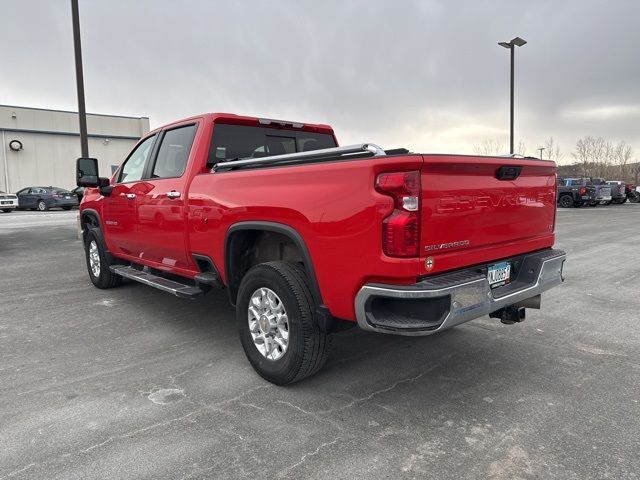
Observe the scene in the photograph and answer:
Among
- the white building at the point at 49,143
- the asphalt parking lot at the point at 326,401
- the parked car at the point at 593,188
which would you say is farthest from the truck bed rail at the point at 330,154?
the white building at the point at 49,143

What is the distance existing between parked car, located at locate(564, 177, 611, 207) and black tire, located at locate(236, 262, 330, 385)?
91.7 ft

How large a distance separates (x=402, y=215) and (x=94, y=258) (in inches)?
214

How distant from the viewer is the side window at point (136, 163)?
544 centimetres

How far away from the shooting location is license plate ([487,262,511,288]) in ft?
10.8

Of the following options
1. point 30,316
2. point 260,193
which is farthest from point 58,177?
point 260,193

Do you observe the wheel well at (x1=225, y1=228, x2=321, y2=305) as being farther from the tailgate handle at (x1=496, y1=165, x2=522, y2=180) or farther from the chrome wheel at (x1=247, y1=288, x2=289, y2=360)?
the tailgate handle at (x1=496, y1=165, x2=522, y2=180)

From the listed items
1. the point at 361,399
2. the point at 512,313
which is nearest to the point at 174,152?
the point at 361,399

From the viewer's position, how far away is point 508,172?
3346 mm

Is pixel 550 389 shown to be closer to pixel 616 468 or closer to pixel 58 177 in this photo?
pixel 616 468

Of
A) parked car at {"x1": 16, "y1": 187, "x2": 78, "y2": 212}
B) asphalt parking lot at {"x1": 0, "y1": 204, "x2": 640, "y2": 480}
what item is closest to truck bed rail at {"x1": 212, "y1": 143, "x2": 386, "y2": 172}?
asphalt parking lot at {"x1": 0, "y1": 204, "x2": 640, "y2": 480}

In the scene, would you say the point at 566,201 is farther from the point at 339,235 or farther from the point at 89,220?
the point at 339,235

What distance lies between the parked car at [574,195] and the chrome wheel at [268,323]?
2767 centimetres

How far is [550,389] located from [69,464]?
302 centimetres

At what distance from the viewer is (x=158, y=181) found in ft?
15.8
